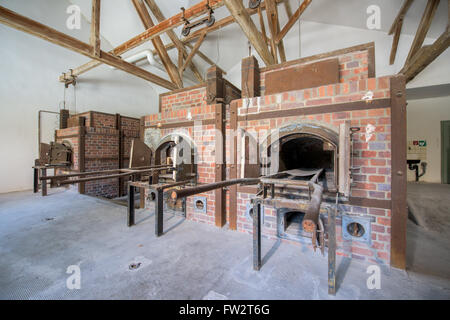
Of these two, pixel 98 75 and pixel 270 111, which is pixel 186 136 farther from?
pixel 98 75

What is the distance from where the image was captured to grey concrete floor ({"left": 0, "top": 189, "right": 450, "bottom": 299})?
1337 mm

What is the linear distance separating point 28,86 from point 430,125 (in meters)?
11.0

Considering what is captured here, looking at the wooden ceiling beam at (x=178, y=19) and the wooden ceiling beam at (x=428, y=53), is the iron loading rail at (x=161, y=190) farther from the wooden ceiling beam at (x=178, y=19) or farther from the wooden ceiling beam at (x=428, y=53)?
the wooden ceiling beam at (x=428, y=53)

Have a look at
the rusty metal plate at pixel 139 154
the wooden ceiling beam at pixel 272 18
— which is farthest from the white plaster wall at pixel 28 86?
the wooden ceiling beam at pixel 272 18

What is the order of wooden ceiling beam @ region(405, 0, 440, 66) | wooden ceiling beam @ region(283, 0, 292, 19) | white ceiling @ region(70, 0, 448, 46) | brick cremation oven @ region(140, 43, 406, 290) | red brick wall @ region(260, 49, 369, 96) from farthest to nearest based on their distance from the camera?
wooden ceiling beam @ region(283, 0, 292, 19), white ceiling @ region(70, 0, 448, 46), wooden ceiling beam @ region(405, 0, 440, 66), red brick wall @ region(260, 49, 369, 96), brick cremation oven @ region(140, 43, 406, 290)

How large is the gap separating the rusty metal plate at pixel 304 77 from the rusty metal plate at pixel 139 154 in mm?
2149

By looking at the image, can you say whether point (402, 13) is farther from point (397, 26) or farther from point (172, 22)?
point (172, 22)

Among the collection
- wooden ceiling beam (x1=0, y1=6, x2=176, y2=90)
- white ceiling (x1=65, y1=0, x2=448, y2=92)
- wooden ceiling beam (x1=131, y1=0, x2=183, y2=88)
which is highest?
A: white ceiling (x1=65, y1=0, x2=448, y2=92)

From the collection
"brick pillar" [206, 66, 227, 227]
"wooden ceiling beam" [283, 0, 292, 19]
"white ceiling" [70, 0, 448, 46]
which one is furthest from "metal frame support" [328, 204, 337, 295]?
"wooden ceiling beam" [283, 0, 292, 19]

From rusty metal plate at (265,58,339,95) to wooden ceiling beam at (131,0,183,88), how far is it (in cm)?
327

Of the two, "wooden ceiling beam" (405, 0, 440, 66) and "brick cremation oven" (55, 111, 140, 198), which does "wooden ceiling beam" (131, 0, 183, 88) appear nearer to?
"brick cremation oven" (55, 111, 140, 198)

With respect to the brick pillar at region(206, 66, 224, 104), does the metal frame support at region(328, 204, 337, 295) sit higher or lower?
lower

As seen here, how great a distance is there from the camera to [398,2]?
349 cm
